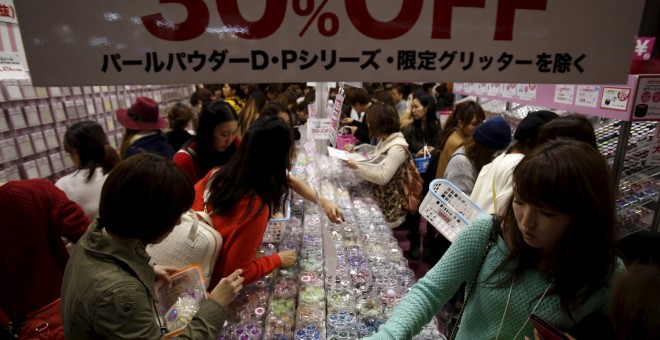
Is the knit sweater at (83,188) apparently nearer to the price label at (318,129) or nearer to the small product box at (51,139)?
the small product box at (51,139)

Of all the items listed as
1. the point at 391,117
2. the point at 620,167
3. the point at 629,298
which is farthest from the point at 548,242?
the point at 391,117

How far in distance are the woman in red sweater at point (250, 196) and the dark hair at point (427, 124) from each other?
142 inches

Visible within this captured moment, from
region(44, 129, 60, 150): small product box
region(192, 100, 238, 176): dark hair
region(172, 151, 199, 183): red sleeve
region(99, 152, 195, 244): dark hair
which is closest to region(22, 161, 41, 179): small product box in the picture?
region(44, 129, 60, 150): small product box

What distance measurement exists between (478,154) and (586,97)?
1020 mm

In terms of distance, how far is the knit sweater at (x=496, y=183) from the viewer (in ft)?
6.89

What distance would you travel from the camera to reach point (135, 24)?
99 centimetres

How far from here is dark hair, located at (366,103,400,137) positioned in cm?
333

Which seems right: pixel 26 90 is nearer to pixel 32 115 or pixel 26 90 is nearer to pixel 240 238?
pixel 32 115

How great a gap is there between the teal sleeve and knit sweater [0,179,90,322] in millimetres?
1615

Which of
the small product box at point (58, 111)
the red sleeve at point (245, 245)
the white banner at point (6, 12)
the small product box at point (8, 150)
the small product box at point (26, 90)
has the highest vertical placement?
the white banner at point (6, 12)

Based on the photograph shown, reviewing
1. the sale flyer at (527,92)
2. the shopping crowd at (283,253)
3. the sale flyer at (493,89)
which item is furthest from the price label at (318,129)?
the sale flyer at (493,89)

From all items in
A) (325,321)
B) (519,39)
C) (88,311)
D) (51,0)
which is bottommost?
(325,321)

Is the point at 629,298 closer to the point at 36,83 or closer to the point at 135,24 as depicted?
the point at 135,24

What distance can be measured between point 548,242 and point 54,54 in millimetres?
1521
